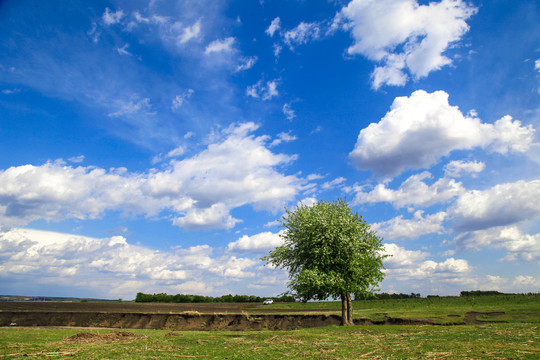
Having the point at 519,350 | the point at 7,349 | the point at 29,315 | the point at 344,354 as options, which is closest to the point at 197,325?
the point at 29,315

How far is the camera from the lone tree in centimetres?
2991

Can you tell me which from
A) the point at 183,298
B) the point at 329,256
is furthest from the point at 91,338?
the point at 183,298

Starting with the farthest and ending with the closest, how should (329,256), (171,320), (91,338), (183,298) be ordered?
1. (183,298)
2. (171,320)
3. (329,256)
4. (91,338)

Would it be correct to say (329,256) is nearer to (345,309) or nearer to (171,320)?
(345,309)

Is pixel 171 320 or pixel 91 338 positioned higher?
pixel 91 338

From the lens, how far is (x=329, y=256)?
31.2m

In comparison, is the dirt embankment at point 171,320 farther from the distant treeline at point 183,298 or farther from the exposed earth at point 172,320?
the distant treeline at point 183,298

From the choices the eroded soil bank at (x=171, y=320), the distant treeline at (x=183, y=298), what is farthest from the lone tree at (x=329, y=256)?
the distant treeline at (x=183, y=298)

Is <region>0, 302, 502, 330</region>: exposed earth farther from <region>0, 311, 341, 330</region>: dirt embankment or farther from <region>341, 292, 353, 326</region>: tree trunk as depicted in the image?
<region>341, 292, 353, 326</region>: tree trunk

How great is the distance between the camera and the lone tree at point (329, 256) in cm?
2991

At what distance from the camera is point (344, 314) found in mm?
31750

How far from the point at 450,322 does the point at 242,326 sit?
2425 centimetres

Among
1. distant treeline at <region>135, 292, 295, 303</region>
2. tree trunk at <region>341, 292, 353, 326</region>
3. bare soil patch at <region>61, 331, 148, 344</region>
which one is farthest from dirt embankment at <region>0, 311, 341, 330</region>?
distant treeline at <region>135, 292, 295, 303</region>

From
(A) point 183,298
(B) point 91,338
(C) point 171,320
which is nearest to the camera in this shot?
(B) point 91,338
